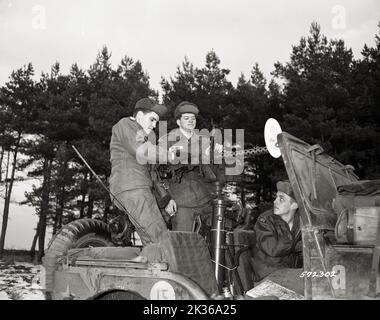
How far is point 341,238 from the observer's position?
2611 mm

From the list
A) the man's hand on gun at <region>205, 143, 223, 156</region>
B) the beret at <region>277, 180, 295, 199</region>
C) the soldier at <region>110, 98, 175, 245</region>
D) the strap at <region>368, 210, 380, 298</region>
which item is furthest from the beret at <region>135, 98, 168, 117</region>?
the strap at <region>368, 210, 380, 298</region>

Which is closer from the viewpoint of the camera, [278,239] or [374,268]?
[374,268]

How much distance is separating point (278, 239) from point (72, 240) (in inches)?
77.6

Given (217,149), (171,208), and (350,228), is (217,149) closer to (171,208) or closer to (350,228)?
(171,208)

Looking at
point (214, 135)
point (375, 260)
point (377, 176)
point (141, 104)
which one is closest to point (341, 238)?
point (375, 260)

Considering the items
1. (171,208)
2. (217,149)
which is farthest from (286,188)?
(171,208)

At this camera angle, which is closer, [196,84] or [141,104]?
[141,104]

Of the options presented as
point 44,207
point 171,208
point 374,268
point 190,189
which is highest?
point 44,207

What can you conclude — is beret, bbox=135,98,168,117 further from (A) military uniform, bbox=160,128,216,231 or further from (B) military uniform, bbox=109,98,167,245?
(A) military uniform, bbox=160,128,216,231

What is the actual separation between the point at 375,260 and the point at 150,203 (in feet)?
6.71

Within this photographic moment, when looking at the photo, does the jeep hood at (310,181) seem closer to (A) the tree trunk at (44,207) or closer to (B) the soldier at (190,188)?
(B) the soldier at (190,188)

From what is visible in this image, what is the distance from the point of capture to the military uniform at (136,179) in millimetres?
3842

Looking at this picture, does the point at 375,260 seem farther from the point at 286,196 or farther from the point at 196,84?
the point at 196,84

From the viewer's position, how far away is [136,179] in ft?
13.1
